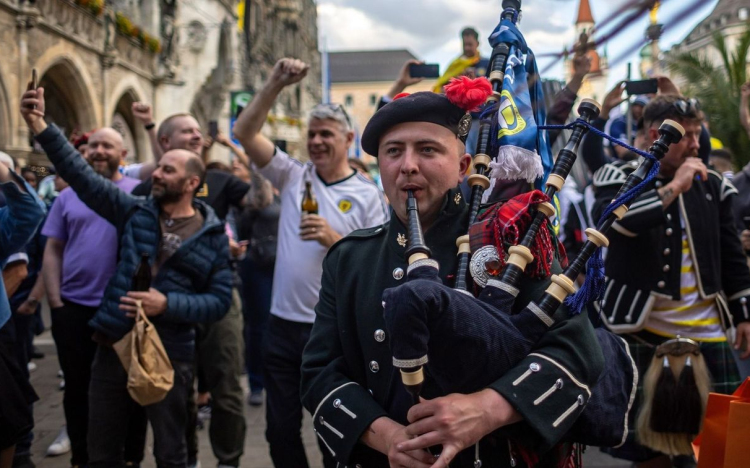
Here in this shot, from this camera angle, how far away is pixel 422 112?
83.6 inches

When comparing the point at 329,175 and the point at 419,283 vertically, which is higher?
the point at 329,175

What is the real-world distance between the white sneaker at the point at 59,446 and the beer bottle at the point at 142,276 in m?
1.95

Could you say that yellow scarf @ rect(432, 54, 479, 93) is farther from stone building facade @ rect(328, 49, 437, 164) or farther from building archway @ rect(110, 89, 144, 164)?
stone building facade @ rect(328, 49, 437, 164)

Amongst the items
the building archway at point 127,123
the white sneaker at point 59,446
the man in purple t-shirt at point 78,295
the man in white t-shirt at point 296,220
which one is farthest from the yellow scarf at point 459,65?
the building archway at point 127,123

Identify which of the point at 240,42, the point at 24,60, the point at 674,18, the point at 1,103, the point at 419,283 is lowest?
the point at 419,283

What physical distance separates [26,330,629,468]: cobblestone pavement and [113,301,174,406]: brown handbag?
146 centimetres

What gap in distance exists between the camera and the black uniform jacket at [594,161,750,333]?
3.68 meters

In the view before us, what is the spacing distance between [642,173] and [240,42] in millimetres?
31399

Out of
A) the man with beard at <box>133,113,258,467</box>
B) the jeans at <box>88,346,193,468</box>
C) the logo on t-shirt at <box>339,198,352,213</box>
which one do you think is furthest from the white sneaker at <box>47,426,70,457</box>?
the logo on t-shirt at <box>339,198,352,213</box>

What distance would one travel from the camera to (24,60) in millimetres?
15367

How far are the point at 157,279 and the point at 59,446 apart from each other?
2085 mm

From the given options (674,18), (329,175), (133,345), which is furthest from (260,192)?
(674,18)

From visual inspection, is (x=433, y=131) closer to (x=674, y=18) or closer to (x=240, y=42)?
(x=674, y=18)

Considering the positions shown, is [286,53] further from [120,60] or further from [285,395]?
[285,395]
